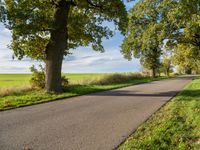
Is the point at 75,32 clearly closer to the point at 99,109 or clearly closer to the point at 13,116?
the point at 99,109

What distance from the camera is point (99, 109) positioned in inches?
510

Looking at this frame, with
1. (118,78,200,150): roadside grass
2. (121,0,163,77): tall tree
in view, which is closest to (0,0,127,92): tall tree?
(118,78,200,150): roadside grass

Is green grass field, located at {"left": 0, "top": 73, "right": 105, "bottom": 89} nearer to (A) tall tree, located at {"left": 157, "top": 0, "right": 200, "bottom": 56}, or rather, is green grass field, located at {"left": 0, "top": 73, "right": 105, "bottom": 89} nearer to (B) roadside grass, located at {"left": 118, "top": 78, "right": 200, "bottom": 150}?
(A) tall tree, located at {"left": 157, "top": 0, "right": 200, "bottom": 56}

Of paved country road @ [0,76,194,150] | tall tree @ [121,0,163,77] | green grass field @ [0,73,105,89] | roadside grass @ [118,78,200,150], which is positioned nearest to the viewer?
roadside grass @ [118,78,200,150]

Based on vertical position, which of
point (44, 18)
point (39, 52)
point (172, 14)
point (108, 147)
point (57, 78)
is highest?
point (172, 14)

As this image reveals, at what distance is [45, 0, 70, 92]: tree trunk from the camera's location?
64.7 feet

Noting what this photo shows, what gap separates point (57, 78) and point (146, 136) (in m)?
12.6

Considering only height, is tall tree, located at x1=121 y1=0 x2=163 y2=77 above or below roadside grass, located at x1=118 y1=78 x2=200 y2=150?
above

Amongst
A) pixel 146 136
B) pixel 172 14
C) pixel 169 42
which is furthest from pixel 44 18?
pixel 169 42

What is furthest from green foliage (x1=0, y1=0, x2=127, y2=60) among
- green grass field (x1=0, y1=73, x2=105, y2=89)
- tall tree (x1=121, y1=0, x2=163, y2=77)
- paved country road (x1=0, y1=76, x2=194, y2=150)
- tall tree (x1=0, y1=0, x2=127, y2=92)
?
tall tree (x1=121, y1=0, x2=163, y2=77)

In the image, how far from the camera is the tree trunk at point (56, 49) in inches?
777

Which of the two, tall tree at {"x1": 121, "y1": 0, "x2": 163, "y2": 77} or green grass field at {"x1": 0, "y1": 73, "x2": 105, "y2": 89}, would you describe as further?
tall tree at {"x1": 121, "y1": 0, "x2": 163, "y2": 77}

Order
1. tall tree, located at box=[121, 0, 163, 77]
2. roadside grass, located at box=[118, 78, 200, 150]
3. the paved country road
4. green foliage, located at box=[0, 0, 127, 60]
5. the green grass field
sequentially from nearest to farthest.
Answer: roadside grass, located at box=[118, 78, 200, 150] → the paved country road → green foliage, located at box=[0, 0, 127, 60] → the green grass field → tall tree, located at box=[121, 0, 163, 77]

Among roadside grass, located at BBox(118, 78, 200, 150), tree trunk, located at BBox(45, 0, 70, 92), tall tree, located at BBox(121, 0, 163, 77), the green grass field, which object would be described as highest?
tall tree, located at BBox(121, 0, 163, 77)
